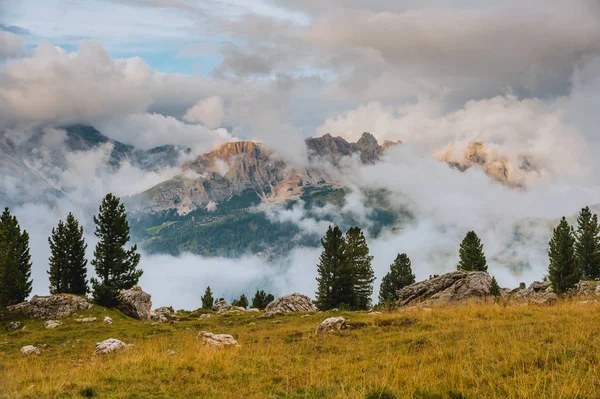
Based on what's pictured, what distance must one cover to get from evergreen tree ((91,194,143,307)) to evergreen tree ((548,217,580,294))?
74284 mm

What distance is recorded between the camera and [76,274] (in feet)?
195

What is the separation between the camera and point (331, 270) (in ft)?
240

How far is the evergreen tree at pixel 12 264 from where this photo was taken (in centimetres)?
4903

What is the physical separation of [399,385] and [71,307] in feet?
156

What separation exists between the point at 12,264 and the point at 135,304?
16.2 metres

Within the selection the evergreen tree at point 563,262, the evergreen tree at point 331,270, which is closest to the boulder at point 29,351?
the evergreen tree at point 331,270

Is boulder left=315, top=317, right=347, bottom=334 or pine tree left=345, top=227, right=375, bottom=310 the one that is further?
pine tree left=345, top=227, right=375, bottom=310

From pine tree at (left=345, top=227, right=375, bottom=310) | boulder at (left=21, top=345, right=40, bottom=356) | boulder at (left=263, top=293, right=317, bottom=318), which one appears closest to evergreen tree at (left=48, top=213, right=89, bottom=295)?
boulder at (left=263, top=293, right=317, bottom=318)

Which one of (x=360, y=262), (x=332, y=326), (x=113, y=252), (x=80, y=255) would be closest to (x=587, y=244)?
(x=360, y=262)

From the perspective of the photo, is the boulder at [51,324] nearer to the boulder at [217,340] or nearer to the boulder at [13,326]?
the boulder at [13,326]

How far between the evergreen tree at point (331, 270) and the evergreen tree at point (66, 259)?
4036 cm

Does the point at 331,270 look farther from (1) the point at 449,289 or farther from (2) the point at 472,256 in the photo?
(2) the point at 472,256

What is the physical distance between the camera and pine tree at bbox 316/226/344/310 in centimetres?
7212

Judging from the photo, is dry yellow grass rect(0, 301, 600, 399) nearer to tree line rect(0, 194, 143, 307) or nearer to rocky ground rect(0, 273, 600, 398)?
rocky ground rect(0, 273, 600, 398)
